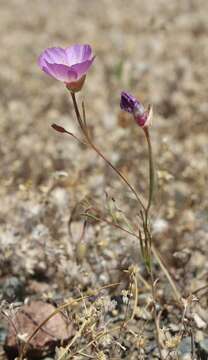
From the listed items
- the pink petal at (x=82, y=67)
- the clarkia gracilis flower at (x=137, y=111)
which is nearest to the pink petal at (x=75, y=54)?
the pink petal at (x=82, y=67)

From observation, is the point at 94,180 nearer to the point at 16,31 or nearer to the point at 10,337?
the point at 10,337

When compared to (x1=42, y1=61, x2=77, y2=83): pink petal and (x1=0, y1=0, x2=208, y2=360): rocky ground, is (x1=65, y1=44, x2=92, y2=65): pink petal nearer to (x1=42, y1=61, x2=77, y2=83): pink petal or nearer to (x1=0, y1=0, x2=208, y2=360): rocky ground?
(x1=42, y1=61, x2=77, y2=83): pink petal

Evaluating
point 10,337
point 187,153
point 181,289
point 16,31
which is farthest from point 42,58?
point 16,31

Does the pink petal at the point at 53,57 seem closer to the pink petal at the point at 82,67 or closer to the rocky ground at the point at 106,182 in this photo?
the pink petal at the point at 82,67

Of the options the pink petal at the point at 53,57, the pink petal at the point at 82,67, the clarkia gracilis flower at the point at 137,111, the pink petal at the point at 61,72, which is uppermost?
the pink petal at the point at 53,57

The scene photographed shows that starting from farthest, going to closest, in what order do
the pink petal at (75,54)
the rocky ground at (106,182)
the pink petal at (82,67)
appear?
the rocky ground at (106,182) → the pink petal at (75,54) → the pink petal at (82,67)

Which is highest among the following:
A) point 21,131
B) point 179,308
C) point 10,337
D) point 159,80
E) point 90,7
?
point 90,7

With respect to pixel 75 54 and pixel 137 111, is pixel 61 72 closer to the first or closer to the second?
pixel 75 54

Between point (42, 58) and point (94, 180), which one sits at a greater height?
point (94, 180)
